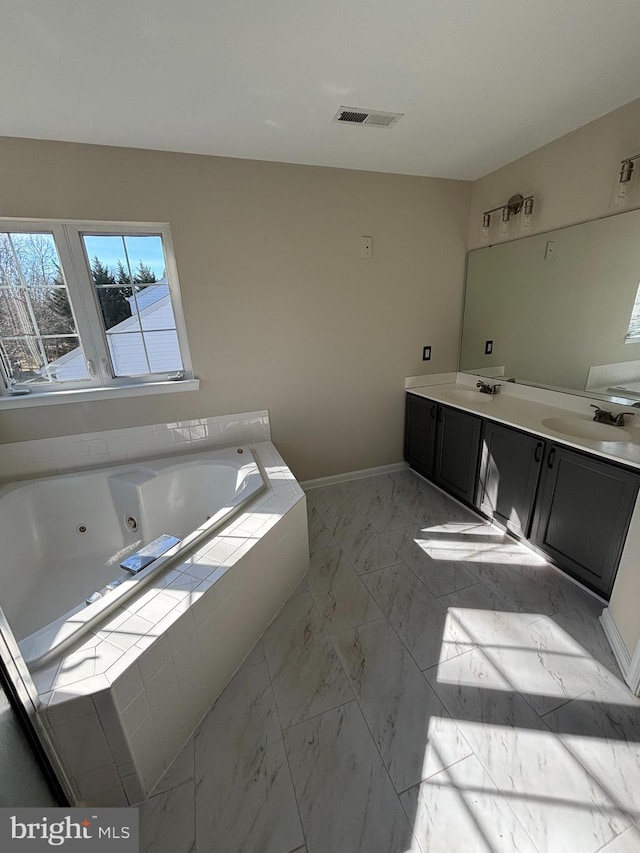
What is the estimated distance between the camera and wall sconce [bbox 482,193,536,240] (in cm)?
229

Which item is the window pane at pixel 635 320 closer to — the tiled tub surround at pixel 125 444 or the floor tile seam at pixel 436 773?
the floor tile seam at pixel 436 773

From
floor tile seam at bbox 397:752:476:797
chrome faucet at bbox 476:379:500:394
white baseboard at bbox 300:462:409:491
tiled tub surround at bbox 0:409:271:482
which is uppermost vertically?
chrome faucet at bbox 476:379:500:394

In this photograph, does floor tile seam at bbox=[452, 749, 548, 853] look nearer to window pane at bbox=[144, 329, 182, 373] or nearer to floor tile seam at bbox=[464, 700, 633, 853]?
floor tile seam at bbox=[464, 700, 633, 853]

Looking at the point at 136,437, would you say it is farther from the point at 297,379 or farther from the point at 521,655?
the point at 521,655

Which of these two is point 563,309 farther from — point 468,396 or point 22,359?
point 22,359

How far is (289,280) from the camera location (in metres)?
2.44

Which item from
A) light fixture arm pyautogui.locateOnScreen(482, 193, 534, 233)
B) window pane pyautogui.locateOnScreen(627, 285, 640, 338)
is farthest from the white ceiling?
window pane pyautogui.locateOnScreen(627, 285, 640, 338)

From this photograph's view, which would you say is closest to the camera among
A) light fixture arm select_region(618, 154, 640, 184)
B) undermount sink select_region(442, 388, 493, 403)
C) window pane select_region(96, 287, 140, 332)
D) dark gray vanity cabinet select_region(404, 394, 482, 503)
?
light fixture arm select_region(618, 154, 640, 184)

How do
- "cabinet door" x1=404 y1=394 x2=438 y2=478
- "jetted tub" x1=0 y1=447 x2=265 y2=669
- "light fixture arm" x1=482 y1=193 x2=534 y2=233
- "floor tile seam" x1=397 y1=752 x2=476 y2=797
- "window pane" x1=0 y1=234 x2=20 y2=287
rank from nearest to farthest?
"floor tile seam" x1=397 y1=752 x2=476 y2=797, "jetted tub" x1=0 y1=447 x2=265 y2=669, "window pane" x1=0 y1=234 x2=20 y2=287, "light fixture arm" x1=482 y1=193 x2=534 y2=233, "cabinet door" x1=404 y1=394 x2=438 y2=478

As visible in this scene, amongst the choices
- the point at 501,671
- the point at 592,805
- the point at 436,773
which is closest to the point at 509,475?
the point at 501,671

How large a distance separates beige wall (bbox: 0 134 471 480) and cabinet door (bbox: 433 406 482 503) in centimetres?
51

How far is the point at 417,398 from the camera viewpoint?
114 inches

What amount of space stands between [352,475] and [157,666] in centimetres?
214

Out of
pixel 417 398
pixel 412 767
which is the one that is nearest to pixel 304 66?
A: pixel 417 398
